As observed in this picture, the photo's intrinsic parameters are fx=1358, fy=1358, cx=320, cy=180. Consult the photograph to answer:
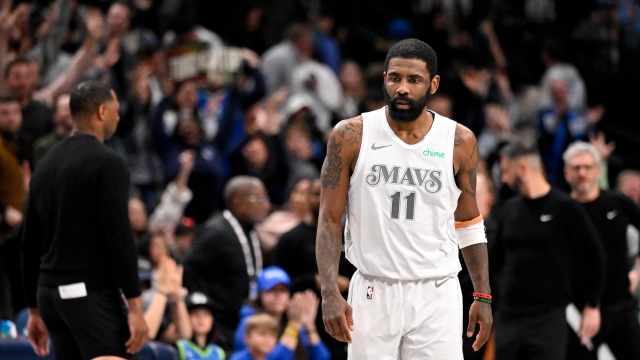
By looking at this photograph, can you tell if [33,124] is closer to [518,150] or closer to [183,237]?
[183,237]

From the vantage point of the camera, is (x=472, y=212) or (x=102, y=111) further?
(x=102, y=111)

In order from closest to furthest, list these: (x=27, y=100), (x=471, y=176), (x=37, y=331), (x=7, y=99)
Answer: (x=471, y=176)
(x=37, y=331)
(x=7, y=99)
(x=27, y=100)

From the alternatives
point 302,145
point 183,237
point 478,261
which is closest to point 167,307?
point 183,237

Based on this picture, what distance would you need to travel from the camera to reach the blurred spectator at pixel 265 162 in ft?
45.4

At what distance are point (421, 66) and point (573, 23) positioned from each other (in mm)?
13323

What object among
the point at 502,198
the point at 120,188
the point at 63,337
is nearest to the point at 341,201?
the point at 120,188

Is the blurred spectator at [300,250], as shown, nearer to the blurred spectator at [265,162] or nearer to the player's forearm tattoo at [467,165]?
the blurred spectator at [265,162]

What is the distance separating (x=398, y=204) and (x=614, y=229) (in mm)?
4393

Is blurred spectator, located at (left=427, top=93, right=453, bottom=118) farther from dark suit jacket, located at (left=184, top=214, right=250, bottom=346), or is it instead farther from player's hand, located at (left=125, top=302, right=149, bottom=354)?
player's hand, located at (left=125, top=302, right=149, bottom=354)

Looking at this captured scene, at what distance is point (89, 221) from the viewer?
720cm

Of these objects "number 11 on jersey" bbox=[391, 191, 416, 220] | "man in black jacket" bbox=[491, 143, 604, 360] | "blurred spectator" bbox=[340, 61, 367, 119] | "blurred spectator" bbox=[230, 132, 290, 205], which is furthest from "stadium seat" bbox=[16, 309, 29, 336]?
"blurred spectator" bbox=[340, 61, 367, 119]

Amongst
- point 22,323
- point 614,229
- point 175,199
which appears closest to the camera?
point 22,323

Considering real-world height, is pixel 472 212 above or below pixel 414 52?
below

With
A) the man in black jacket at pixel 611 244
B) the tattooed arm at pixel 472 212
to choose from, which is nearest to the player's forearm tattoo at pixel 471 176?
the tattooed arm at pixel 472 212
